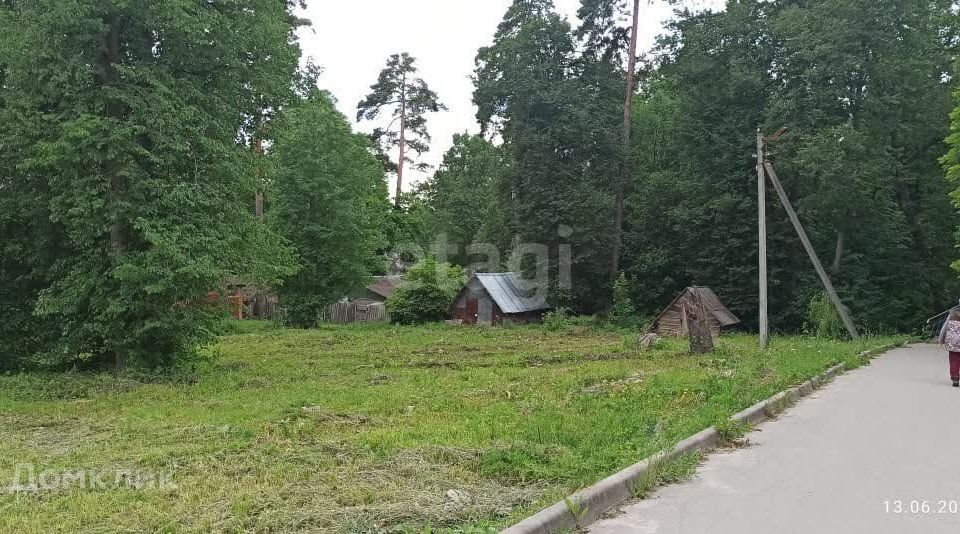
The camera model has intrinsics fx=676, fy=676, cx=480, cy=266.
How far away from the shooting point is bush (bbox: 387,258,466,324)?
120 ft

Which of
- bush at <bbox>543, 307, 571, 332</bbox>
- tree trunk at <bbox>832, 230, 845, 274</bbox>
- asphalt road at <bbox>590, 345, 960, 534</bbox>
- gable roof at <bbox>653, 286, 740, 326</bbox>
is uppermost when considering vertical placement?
tree trunk at <bbox>832, 230, 845, 274</bbox>

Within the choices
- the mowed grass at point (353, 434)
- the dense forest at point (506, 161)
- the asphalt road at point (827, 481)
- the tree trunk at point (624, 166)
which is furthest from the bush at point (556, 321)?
the asphalt road at point (827, 481)

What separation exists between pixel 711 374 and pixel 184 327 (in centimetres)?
1041

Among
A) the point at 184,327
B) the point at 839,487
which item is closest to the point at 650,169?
the point at 184,327

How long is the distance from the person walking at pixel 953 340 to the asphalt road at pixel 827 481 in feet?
9.75

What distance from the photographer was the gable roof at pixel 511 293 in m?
35.5

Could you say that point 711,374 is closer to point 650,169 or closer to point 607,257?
point 607,257

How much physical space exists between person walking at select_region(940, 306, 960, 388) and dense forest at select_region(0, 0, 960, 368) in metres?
11.7

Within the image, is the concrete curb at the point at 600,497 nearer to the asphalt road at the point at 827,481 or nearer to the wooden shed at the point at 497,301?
the asphalt road at the point at 827,481

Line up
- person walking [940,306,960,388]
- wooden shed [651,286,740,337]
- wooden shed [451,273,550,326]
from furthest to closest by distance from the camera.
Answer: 1. wooden shed [451,273,550,326]
2. wooden shed [651,286,740,337]
3. person walking [940,306,960,388]

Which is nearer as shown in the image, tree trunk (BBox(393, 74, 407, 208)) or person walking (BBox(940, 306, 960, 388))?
person walking (BBox(940, 306, 960, 388))

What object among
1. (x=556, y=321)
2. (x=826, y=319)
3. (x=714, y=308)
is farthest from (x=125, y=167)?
(x=714, y=308)
